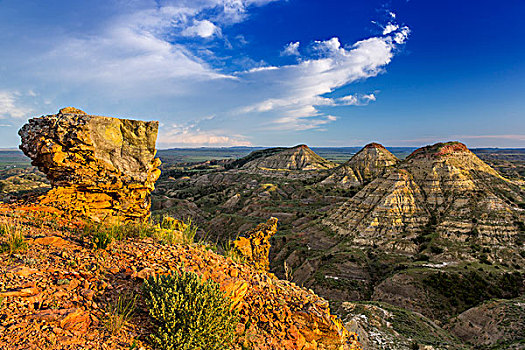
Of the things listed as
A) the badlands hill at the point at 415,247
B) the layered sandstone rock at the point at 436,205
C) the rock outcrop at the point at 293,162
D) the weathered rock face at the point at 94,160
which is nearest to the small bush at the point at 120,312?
the weathered rock face at the point at 94,160

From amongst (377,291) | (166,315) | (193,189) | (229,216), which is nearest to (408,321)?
(377,291)

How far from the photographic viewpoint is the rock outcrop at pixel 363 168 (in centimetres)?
8450

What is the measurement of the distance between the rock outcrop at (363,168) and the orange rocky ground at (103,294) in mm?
80825

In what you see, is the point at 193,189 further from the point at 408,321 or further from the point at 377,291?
the point at 408,321

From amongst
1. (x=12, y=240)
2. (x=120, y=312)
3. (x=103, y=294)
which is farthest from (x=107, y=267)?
(x=12, y=240)

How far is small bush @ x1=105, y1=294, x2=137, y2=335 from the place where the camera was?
4312mm

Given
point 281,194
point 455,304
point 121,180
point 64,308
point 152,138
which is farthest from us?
point 281,194

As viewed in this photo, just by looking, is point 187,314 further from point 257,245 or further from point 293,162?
point 293,162

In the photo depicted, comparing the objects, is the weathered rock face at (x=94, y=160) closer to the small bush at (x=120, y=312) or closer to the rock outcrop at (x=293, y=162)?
the small bush at (x=120, y=312)

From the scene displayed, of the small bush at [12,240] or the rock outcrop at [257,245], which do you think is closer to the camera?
the small bush at [12,240]

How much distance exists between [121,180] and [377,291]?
3510 cm

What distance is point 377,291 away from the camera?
108ft

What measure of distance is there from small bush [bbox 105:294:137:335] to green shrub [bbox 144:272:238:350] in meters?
0.32

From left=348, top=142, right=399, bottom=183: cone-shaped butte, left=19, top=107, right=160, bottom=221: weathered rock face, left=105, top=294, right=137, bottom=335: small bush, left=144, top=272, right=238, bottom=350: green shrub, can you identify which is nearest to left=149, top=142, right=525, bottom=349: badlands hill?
left=144, top=272, right=238, bottom=350: green shrub
